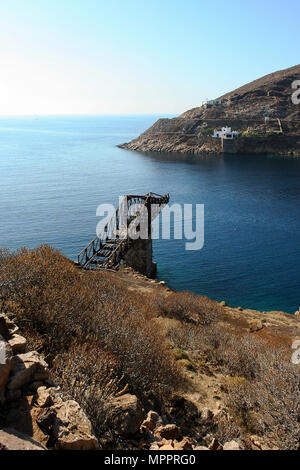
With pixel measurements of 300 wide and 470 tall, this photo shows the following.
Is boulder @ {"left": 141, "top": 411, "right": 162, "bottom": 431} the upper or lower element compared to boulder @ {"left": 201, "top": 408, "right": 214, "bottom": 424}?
upper

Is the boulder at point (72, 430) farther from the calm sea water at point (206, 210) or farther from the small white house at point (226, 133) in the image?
the small white house at point (226, 133)

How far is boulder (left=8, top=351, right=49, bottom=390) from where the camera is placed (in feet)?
20.7

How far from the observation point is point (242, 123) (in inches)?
5079

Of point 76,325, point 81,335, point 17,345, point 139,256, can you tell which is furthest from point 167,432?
point 139,256

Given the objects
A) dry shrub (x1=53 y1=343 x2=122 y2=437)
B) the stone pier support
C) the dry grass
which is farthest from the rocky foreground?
the stone pier support

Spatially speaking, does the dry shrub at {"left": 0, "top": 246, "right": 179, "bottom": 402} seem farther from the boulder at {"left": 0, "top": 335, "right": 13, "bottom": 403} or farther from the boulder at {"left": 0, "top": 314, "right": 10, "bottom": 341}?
the boulder at {"left": 0, "top": 335, "right": 13, "bottom": 403}

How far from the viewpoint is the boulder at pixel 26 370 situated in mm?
6312

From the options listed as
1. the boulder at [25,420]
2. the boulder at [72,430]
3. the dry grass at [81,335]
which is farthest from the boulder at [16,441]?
the dry grass at [81,335]

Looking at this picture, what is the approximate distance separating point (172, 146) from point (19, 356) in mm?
130904

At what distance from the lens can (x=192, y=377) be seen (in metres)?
11.9

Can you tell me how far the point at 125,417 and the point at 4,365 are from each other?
2.82 m

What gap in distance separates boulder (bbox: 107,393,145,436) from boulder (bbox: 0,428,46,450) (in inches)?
85.8

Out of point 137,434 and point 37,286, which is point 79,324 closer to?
point 37,286
